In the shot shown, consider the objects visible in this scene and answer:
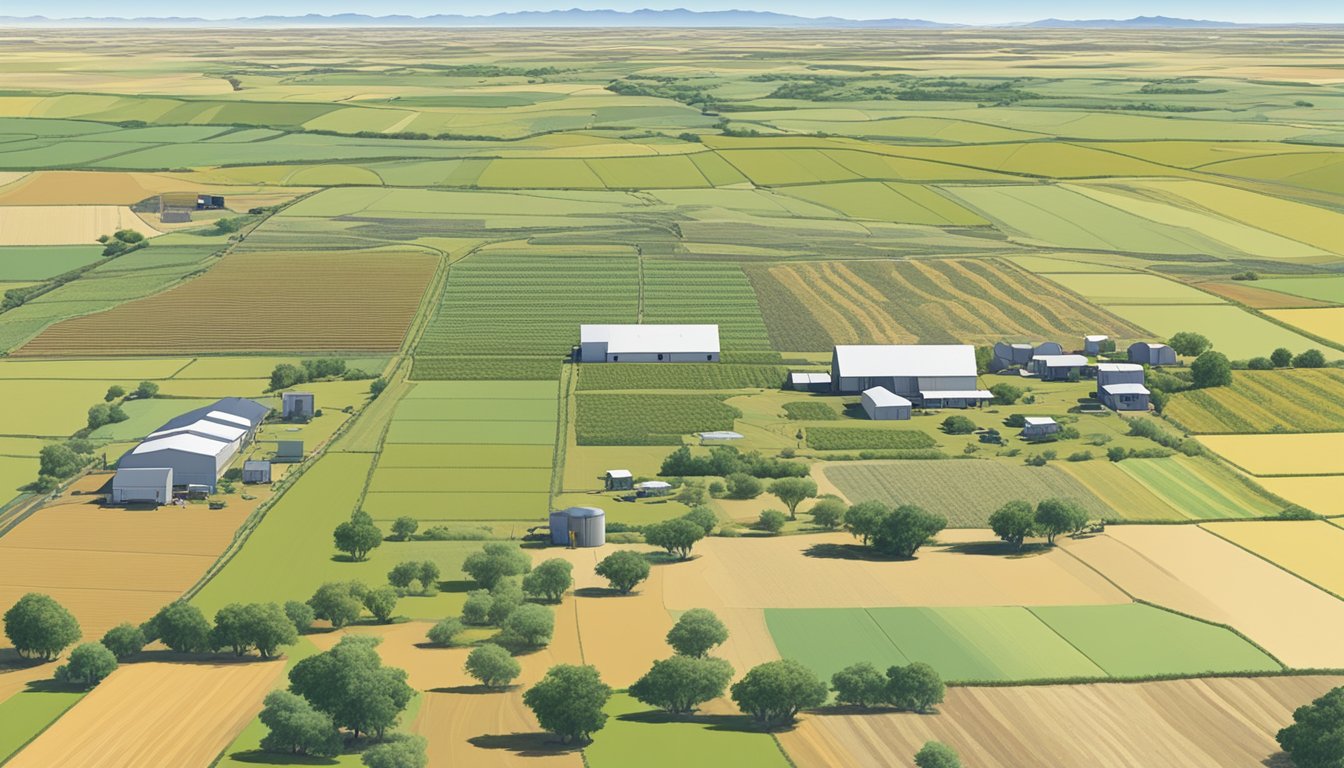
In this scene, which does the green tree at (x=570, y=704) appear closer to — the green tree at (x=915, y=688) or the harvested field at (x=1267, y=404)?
the green tree at (x=915, y=688)

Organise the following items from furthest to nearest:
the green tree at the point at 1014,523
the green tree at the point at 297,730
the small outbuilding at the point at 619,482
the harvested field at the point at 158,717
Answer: the small outbuilding at the point at 619,482, the green tree at the point at 1014,523, the green tree at the point at 297,730, the harvested field at the point at 158,717

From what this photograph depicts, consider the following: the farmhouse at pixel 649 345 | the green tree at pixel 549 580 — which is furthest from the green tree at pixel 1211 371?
the green tree at pixel 549 580

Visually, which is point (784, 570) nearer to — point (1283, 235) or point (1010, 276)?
point (1010, 276)

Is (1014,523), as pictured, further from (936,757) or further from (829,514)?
(936,757)

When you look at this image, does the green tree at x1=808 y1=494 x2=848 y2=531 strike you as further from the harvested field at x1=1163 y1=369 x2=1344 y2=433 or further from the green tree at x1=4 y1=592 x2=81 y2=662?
the green tree at x1=4 y1=592 x2=81 y2=662

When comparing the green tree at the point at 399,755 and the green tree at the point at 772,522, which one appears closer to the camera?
the green tree at the point at 399,755

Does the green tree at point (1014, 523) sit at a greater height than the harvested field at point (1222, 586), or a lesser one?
greater

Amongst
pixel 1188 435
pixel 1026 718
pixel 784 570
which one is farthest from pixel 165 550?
pixel 1188 435

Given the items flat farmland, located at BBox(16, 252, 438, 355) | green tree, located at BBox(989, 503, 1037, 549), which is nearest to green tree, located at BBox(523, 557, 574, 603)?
green tree, located at BBox(989, 503, 1037, 549)
